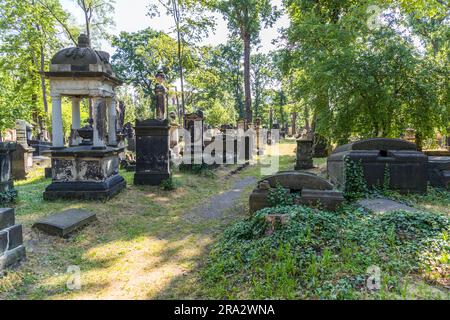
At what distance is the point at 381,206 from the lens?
528 cm

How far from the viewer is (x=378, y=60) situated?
8.80 metres

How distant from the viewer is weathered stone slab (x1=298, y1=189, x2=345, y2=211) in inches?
204

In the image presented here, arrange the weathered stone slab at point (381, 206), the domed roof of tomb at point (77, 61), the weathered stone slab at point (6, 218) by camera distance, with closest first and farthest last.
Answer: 1. the weathered stone slab at point (6, 218)
2. the weathered stone slab at point (381, 206)
3. the domed roof of tomb at point (77, 61)

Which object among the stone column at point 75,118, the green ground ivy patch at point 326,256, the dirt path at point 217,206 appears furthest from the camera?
the stone column at point 75,118

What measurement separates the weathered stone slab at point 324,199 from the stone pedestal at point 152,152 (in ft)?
15.7

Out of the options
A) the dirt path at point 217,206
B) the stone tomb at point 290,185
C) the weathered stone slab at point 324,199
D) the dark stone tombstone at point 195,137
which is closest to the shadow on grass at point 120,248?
the dirt path at point 217,206

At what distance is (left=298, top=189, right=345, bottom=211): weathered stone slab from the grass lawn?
211 millimetres

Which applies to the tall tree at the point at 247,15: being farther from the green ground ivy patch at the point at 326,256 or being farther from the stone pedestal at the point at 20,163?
the green ground ivy patch at the point at 326,256

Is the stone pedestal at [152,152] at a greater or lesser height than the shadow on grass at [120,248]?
greater

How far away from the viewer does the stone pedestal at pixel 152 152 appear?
29.0 feet

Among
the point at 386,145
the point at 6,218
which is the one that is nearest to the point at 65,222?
the point at 6,218

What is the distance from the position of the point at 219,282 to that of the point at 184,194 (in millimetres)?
5335

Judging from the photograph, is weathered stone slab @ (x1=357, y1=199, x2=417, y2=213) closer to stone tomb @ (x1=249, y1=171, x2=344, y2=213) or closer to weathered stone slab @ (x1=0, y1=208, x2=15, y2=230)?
stone tomb @ (x1=249, y1=171, x2=344, y2=213)

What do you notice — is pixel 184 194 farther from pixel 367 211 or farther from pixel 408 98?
pixel 408 98
